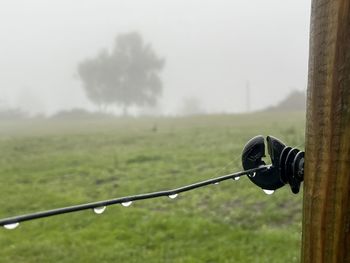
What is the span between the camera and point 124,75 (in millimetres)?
84000

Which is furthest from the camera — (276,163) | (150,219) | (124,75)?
(124,75)

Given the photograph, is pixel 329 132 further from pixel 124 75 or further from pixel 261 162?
pixel 124 75

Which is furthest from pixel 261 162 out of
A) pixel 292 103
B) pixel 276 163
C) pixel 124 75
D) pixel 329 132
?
pixel 124 75

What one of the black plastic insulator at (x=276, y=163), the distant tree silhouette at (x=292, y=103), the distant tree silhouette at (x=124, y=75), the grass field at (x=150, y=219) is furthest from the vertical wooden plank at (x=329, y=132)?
the distant tree silhouette at (x=124, y=75)

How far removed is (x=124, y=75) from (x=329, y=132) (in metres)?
84.3

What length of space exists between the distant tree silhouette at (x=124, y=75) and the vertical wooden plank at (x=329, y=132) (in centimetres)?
8300

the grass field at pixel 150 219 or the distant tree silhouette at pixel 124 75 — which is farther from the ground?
the grass field at pixel 150 219

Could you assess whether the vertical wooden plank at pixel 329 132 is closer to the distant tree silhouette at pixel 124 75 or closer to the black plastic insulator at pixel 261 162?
the black plastic insulator at pixel 261 162

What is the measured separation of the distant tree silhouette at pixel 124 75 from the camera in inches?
3295

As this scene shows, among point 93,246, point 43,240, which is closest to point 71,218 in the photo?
point 43,240

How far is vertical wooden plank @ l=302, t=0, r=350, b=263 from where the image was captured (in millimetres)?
1062

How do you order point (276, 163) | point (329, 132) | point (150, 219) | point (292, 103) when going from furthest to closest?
point (292, 103), point (150, 219), point (276, 163), point (329, 132)

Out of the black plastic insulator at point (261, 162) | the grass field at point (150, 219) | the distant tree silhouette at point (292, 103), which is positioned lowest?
the distant tree silhouette at point (292, 103)

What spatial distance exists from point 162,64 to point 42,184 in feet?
251
